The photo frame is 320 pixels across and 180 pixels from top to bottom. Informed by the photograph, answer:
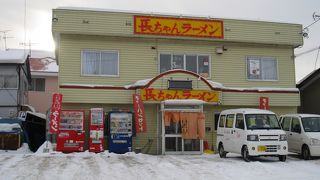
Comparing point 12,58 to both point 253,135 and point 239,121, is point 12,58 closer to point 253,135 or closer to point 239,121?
point 239,121

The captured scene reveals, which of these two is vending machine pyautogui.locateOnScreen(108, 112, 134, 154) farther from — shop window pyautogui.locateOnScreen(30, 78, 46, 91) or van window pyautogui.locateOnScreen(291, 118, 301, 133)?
shop window pyautogui.locateOnScreen(30, 78, 46, 91)

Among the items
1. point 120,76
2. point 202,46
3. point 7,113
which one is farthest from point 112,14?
point 7,113

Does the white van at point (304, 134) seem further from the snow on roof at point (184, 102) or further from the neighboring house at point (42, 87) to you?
the neighboring house at point (42, 87)

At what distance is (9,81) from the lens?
2545 centimetres

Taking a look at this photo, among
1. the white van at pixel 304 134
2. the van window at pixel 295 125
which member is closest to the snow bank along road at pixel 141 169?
the white van at pixel 304 134

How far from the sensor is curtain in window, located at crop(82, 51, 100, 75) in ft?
69.1

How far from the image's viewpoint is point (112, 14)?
2111 centimetres

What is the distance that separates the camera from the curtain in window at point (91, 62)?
21.1 meters

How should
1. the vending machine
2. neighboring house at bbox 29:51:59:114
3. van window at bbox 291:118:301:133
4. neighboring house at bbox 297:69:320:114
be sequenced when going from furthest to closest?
neighboring house at bbox 29:51:59:114 < neighboring house at bbox 297:69:320:114 < the vending machine < van window at bbox 291:118:301:133

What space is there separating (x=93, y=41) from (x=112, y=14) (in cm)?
160

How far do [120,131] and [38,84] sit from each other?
64.6 ft

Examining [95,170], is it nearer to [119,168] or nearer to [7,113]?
[119,168]

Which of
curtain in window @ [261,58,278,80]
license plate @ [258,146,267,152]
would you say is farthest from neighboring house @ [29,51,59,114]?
license plate @ [258,146,267,152]

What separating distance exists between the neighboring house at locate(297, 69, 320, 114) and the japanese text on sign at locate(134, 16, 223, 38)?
8.21 m
